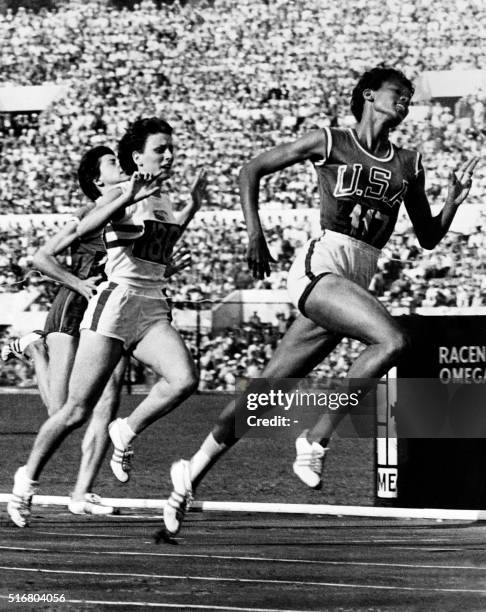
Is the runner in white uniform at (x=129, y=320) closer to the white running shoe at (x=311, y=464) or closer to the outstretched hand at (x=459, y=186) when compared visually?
the white running shoe at (x=311, y=464)

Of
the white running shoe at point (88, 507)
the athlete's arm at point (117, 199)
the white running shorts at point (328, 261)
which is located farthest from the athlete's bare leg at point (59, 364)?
the white running shorts at point (328, 261)

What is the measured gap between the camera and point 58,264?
793 cm

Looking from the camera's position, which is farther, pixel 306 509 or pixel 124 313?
pixel 306 509

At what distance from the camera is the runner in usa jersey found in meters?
6.29

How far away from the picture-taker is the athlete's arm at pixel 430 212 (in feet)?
22.2

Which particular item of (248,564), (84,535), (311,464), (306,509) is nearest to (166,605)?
(248,564)

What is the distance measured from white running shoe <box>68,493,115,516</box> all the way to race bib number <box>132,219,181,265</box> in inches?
64.0

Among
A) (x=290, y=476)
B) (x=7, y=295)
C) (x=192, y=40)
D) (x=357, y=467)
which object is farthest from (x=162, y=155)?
(x=192, y=40)

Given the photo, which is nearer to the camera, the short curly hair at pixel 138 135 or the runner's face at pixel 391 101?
the runner's face at pixel 391 101

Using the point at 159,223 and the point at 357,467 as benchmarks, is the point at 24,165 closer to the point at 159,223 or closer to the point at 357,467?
the point at 357,467

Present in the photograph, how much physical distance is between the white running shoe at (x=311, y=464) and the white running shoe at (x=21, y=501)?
1.80 m

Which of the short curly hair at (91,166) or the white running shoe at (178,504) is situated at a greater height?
the short curly hair at (91,166)

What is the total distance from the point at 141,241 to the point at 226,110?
2328 centimetres

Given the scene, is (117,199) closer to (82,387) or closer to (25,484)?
(82,387)
